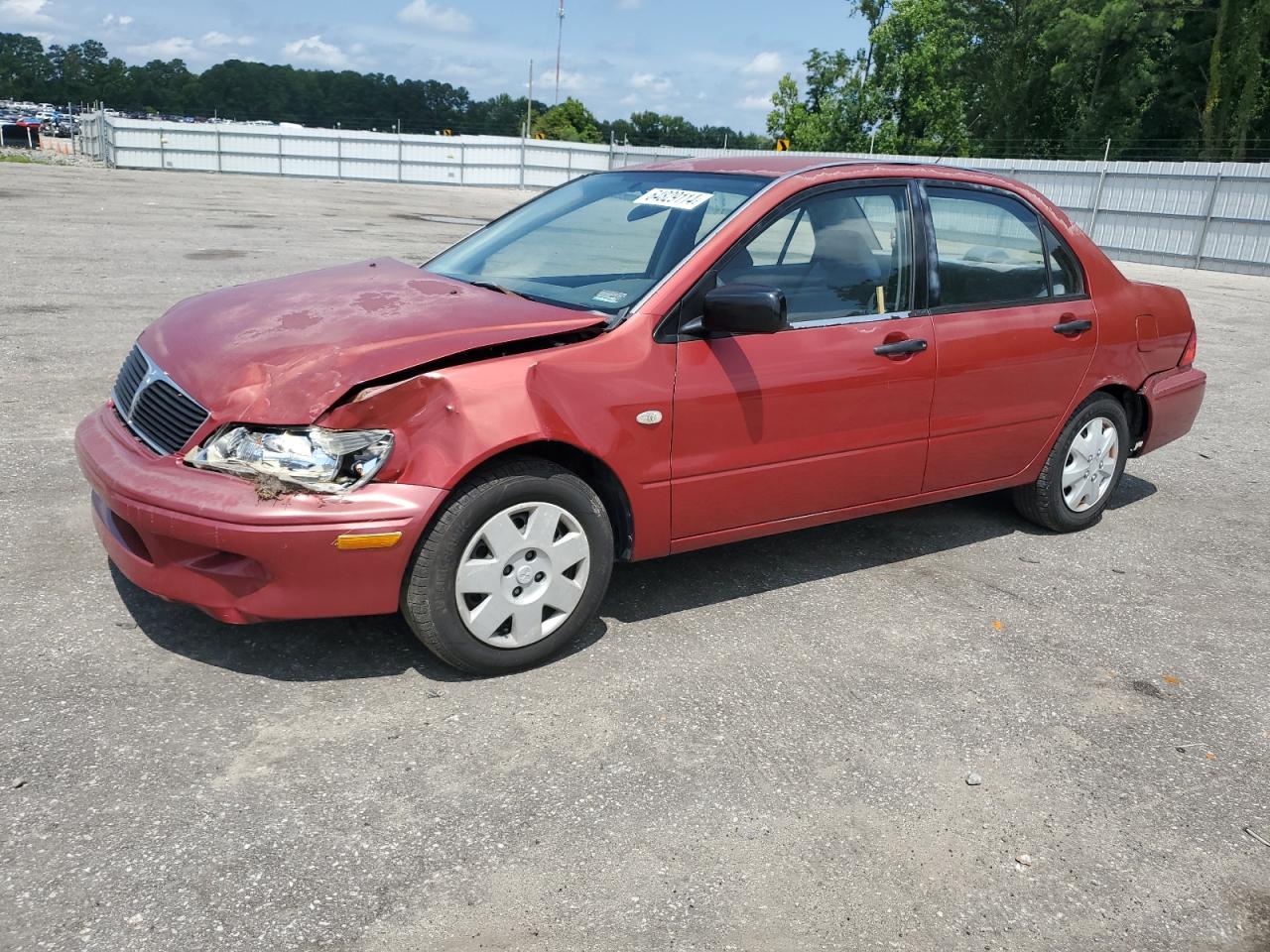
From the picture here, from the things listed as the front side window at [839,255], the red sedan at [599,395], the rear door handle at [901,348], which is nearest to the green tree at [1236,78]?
the red sedan at [599,395]

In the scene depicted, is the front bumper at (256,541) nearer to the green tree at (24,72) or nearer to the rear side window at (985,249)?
the rear side window at (985,249)

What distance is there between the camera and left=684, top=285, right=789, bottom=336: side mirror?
3.66 meters

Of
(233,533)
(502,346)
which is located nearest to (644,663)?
(502,346)

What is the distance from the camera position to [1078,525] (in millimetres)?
5445

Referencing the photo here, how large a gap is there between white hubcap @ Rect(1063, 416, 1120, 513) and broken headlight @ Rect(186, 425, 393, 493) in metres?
3.51

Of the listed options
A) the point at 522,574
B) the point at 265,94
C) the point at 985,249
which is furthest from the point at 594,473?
the point at 265,94

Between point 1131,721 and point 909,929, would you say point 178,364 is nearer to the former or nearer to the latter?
point 909,929

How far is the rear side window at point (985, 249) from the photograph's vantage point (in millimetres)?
4629

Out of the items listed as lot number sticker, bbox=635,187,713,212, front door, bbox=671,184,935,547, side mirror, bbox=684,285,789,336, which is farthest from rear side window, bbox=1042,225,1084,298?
side mirror, bbox=684,285,789,336

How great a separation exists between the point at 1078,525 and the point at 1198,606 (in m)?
0.89

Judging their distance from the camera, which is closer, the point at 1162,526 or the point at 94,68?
the point at 1162,526

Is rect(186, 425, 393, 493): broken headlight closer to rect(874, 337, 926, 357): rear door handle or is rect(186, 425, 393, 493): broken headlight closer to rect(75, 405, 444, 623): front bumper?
rect(75, 405, 444, 623): front bumper

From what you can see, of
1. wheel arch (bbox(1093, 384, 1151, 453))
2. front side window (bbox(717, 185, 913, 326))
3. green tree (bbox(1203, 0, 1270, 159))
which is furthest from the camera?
green tree (bbox(1203, 0, 1270, 159))

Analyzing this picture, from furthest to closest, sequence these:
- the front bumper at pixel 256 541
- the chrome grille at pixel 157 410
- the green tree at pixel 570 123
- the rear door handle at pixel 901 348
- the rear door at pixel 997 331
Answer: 1. the green tree at pixel 570 123
2. the rear door at pixel 997 331
3. the rear door handle at pixel 901 348
4. the chrome grille at pixel 157 410
5. the front bumper at pixel 256 541
